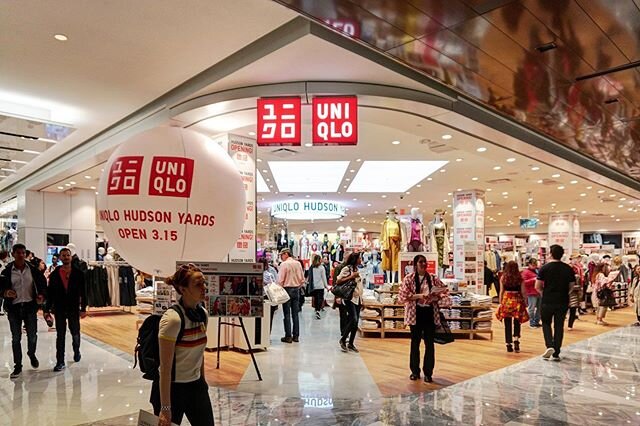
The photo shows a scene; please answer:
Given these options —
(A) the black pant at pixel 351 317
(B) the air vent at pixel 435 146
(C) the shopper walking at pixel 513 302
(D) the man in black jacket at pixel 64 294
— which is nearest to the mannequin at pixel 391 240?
(B) the air vent at pixel 435 146

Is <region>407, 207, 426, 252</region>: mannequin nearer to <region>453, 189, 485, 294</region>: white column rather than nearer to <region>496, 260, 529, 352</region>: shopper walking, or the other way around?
<region>496, 260, 529, 352</region>: shopper walking

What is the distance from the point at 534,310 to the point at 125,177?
31.7 feet

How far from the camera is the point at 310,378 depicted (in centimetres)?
600

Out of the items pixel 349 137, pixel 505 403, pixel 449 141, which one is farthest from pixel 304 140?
pixel 505 403

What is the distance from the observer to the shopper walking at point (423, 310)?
5836 mm

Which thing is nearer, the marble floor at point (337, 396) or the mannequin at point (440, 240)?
the marble floor at point (337, 396)

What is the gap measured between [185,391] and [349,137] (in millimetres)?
3753

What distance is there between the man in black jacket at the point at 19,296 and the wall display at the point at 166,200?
3.32 m

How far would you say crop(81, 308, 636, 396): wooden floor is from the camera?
5922mm

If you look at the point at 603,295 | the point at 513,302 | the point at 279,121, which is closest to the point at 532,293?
the point at 603,295

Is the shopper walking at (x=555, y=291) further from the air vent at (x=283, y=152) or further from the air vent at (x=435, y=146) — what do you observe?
the air vent at (x=283, y=152)

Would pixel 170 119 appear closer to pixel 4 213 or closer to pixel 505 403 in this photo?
pixel 505 403

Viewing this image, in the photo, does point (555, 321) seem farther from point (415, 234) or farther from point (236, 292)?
point (236, 292)

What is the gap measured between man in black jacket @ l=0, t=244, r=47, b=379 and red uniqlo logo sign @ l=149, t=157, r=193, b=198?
3722 mm
